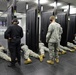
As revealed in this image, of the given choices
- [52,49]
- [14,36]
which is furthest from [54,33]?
[14,36]

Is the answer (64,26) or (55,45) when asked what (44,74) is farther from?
(64,26)

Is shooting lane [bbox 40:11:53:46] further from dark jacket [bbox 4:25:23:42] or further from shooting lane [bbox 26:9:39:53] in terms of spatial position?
dark jacket [bbox 4:25:23:42]

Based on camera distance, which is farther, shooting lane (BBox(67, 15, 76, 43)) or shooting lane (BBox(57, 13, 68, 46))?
shooting lane (BBox(67, 15, 76, 43))

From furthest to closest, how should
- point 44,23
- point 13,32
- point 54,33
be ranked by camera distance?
point 44,23 → point 54,33 → point 13,32

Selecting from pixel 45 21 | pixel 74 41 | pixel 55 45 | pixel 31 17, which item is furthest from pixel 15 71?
pixel 74 41

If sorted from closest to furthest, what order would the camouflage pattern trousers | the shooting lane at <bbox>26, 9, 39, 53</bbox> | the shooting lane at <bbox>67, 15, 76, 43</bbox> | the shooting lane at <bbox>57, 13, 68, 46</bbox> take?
the camouflage pattern trousers, the shooting lane at <bbox>26, 9, 39, 53</bbox>, the shooting lane at <bbox>57, 13, 68, 46</bbox>, the shooting lane at <bbox>67, 15, 76, 43</bbox>

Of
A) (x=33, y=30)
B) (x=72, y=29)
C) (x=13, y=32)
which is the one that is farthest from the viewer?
(x=72, y=29)

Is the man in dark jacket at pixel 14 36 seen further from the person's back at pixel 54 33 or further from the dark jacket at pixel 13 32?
the person's back at pixel 54 33

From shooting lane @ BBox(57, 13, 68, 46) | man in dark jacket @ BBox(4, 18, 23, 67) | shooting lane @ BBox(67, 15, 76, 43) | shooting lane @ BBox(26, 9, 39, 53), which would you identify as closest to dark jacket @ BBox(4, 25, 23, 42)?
man in dark jacket @ BBox(4, 18, 23, 67)

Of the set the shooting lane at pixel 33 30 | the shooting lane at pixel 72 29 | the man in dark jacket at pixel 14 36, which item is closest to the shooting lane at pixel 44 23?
the shooting lane at pixel 33 30

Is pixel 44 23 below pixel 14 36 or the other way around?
the other way around

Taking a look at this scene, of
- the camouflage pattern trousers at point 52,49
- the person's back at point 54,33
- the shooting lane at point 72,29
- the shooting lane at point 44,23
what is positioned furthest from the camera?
the shooting lane at point 72,29

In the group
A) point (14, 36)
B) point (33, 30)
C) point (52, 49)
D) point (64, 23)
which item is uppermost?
point (64, 23)

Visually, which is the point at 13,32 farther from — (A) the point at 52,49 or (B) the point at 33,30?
(B) the point at 33,30
